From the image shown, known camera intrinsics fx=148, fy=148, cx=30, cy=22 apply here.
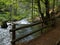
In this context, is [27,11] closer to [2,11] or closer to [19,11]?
[19,11]

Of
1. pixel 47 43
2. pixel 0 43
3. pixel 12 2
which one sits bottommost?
pixel 0 43

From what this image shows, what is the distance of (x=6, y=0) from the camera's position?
16297mm

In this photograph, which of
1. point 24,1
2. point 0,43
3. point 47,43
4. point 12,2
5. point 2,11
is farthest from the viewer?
point 2,11

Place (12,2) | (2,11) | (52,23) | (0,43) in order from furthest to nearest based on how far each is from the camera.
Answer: (2,11) → (12,2) → (52,23) → (0,43)

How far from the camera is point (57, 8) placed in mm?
22547

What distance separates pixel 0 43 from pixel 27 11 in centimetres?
1141

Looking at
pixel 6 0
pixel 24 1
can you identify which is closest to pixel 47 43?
pixel 24 1

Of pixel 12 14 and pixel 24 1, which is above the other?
pixel 24 1

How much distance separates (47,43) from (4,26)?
34.1 feet

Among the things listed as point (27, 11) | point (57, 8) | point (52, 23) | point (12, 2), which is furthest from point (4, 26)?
point (57, 8)

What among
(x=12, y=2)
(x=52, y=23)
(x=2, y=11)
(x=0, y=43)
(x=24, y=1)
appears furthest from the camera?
(x=2, y=11)

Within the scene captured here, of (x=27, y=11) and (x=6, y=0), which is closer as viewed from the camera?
(x=6, y=0)

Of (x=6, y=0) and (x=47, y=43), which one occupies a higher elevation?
(x=6, y=0)

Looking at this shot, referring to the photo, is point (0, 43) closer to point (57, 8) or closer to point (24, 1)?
point (24, 1)
